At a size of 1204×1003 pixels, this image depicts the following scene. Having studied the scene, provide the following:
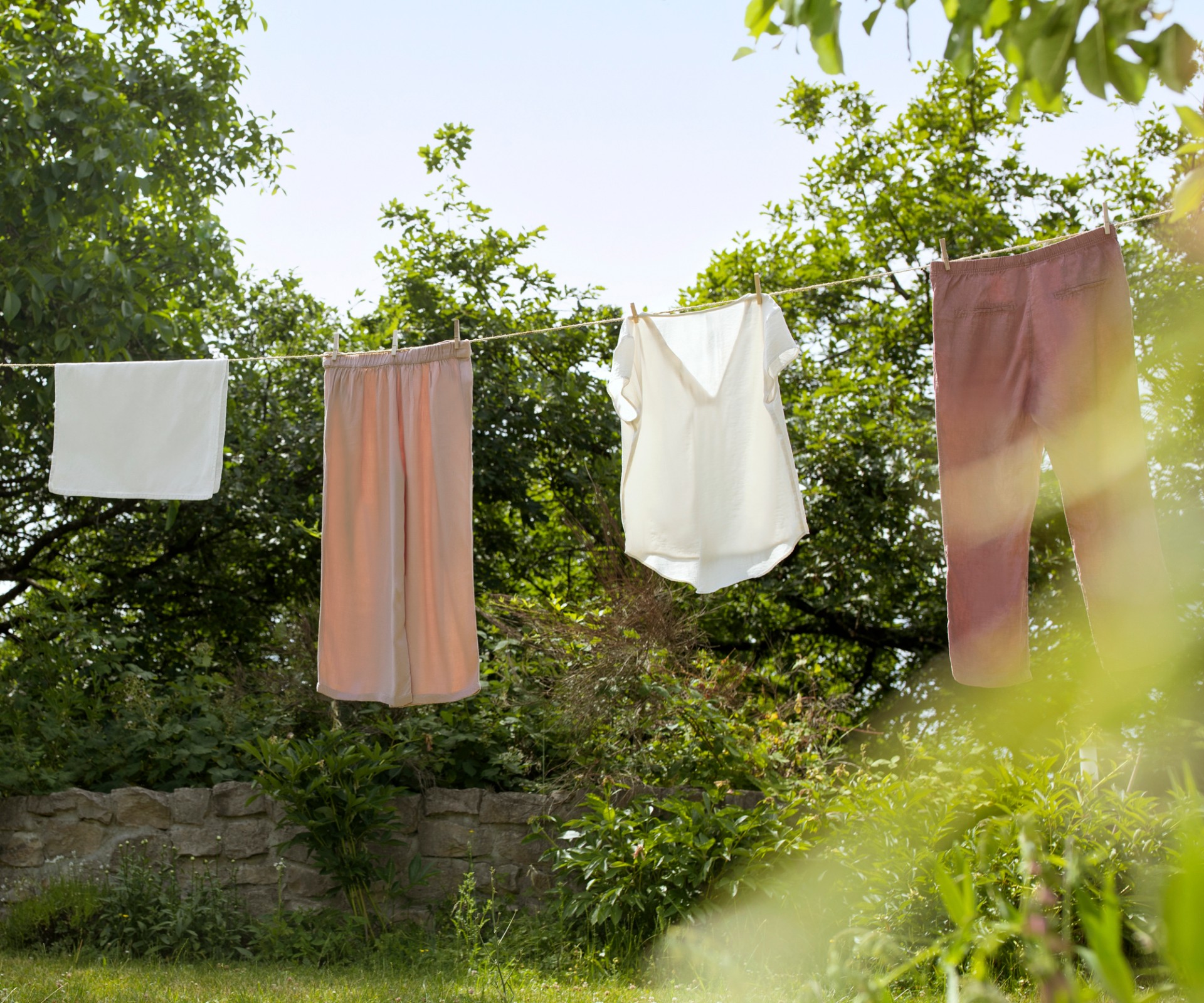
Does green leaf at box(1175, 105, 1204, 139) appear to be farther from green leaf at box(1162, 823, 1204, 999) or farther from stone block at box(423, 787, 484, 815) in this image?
stone block at box(423, 787, 484, 815)

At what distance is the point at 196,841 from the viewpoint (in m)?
4.34

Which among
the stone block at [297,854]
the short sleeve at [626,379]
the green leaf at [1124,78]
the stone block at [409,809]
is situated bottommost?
the stone block at [297,854]

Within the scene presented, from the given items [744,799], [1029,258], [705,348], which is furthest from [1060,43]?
[744,799]

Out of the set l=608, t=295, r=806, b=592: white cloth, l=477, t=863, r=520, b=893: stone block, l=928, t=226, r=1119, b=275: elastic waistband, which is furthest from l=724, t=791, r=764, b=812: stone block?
l=928, t=226, r=1119, b=275: elastic waistband

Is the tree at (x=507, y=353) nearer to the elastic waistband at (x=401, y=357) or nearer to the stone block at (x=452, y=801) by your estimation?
the stone block at (x=452, y=801)

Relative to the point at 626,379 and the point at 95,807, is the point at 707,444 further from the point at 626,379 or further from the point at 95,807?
the point at 95,807

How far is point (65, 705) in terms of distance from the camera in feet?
15.9

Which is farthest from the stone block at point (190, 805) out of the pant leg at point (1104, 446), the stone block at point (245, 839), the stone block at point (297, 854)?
the pant leg at point (1104, 446)

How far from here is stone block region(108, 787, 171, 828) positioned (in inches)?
173

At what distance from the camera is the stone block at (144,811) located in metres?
4.39

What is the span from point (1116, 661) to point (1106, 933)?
2420 mm

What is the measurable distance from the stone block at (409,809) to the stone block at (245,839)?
503 mm

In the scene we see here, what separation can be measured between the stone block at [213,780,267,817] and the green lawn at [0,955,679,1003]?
2.20 ft

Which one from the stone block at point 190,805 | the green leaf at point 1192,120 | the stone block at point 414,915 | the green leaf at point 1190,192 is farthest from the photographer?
the stone block at point 190,805
